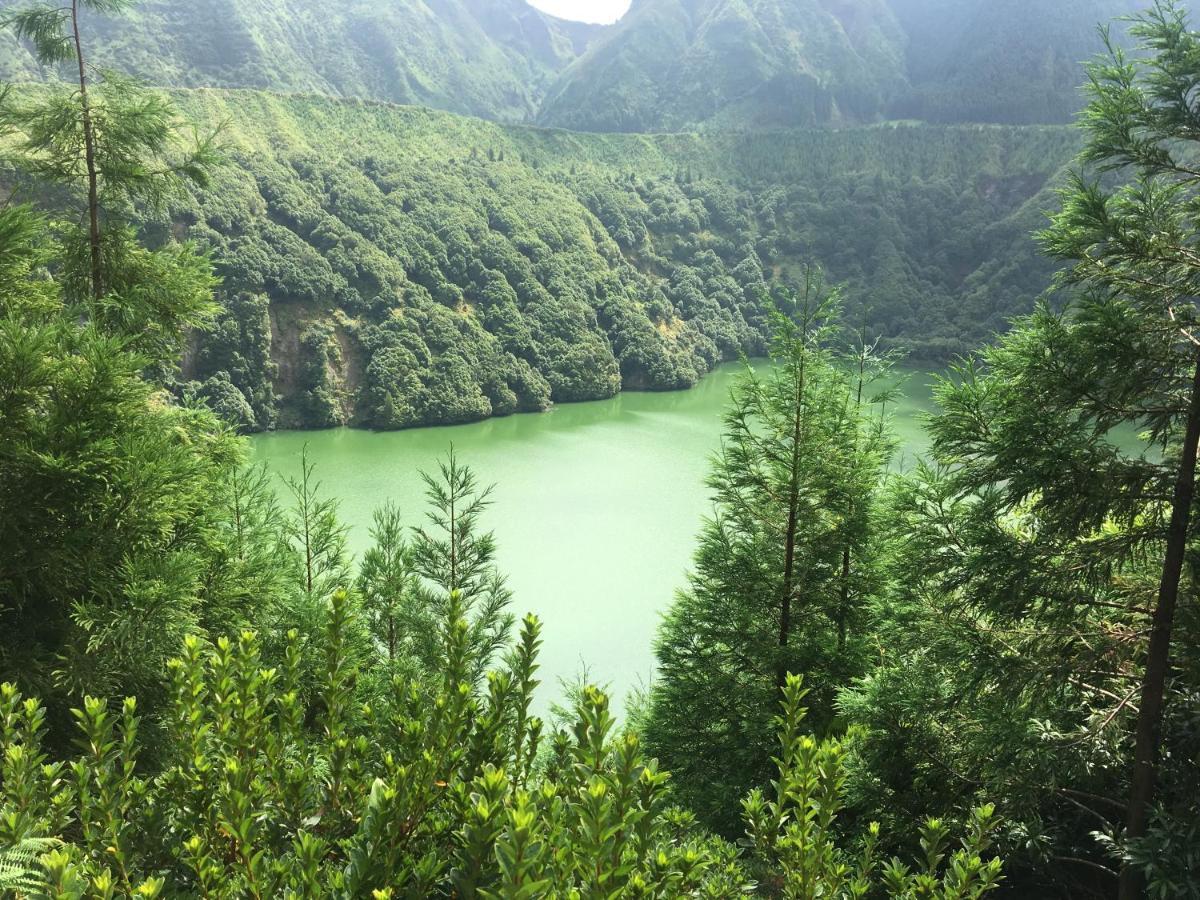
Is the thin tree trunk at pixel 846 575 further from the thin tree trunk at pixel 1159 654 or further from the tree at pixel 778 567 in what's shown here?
the thin tree trunk at pixel 1159 654

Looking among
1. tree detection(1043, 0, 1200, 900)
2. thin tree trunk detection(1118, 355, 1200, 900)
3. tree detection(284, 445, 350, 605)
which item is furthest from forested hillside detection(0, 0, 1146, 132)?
thin tree trunk detection(1118, 355, 1200, 900)

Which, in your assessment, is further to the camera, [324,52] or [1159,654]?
[324,52]

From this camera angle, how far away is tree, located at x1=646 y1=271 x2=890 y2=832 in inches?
319

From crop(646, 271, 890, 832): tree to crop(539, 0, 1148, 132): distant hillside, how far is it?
117 m

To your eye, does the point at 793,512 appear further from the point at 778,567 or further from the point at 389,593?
the point at 389,593

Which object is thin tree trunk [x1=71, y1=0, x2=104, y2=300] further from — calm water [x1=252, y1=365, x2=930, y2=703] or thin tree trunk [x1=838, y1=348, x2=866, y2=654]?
thin tree trunk [x1=838, y1=348, x2=866, y2=654]

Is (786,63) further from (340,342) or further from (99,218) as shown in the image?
(99,218)

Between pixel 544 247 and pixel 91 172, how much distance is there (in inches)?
2041

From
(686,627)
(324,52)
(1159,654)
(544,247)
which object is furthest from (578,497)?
(324,52)

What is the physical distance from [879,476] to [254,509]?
834cm

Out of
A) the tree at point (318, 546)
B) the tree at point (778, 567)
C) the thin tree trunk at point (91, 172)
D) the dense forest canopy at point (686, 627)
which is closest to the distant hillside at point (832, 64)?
the tree at point (778, 567)

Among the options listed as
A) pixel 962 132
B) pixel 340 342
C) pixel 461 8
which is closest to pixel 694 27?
pixel 461 8

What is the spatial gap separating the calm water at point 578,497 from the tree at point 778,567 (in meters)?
0.83

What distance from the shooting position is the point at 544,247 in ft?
188
